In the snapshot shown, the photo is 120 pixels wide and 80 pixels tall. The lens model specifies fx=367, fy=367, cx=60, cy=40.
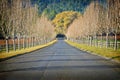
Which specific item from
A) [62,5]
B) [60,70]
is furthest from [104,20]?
[60,70]

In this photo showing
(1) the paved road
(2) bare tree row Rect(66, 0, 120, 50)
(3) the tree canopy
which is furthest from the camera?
(2) bare tree row Rect(66, 0, 120, 50)

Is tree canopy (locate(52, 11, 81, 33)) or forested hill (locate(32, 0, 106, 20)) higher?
forested hill (locate(32, 0, 106, 20))

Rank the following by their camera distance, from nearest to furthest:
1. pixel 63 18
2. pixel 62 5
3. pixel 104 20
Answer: pixel 62 5
pixel 63 18
pixel 104 20

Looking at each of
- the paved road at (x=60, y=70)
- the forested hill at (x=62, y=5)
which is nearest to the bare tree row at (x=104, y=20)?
the forested hill at (x=62, y=5)

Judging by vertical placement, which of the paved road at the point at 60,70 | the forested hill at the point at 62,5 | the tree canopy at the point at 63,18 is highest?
the forested hill at the point at 62,5

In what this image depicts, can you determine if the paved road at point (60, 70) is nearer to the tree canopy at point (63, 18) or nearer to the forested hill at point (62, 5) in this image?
the forested hill at point (62, 5)

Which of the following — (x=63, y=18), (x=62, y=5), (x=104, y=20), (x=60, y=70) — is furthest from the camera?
(x=104, y=20)

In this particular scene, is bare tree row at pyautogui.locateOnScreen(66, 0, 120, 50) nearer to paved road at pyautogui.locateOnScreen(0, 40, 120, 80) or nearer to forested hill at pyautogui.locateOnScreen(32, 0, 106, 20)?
forested hill at pyautogui.locateOnScreen(32, 0, 106, 20)

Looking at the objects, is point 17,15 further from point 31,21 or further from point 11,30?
point 31,21

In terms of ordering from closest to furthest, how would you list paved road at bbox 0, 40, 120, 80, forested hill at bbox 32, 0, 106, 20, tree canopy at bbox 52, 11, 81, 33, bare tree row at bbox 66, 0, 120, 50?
paved road at bbox 0, 40, 120, 80
forested hill at bbox 32, 0, 106, 20
tree canopy at bbox 52, 11, 81, 33
bare tree row at bbox 66, 0, 120, 50

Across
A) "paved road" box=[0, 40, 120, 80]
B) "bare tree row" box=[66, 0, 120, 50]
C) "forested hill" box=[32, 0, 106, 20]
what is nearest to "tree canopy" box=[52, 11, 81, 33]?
"forested hill" box=[32, 0, 106, 20]

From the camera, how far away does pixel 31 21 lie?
70.2 metres

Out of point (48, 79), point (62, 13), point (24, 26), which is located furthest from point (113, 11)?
point (48, 79)

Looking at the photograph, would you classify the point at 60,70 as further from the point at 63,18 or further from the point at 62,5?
the point at 63,18
